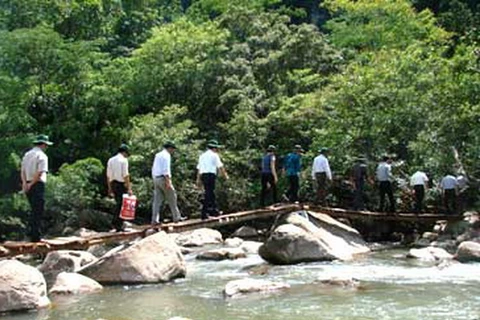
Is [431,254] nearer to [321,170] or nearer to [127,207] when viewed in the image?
[321,170]

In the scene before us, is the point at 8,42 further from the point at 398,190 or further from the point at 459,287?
the point at 459,287

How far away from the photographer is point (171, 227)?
14.5 m

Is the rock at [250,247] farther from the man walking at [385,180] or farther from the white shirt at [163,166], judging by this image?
the white shirt at [163,166]

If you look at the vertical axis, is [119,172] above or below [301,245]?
above

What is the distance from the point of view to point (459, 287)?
1234 cm

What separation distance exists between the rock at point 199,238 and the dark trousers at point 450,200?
6919 millimetres

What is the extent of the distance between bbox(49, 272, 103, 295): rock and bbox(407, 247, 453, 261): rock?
298 inches

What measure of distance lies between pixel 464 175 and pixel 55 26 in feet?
72.5

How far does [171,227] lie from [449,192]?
9.87 meters

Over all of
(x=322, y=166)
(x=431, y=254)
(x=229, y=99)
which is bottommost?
(x=431, y=254)

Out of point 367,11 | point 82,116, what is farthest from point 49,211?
point 367,11

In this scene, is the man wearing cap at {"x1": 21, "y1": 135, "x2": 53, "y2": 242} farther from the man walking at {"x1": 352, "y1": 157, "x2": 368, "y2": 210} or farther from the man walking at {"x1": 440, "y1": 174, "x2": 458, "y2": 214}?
the man walking at {"x1": 440, "y1": 174, "x2": 458, "y2": 214}

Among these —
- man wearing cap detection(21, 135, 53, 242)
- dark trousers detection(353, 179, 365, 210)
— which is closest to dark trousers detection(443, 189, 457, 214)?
dark trousers detection(353, 179, 365, 210)

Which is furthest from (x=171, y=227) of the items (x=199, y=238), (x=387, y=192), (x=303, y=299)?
(x=387, y=192)
